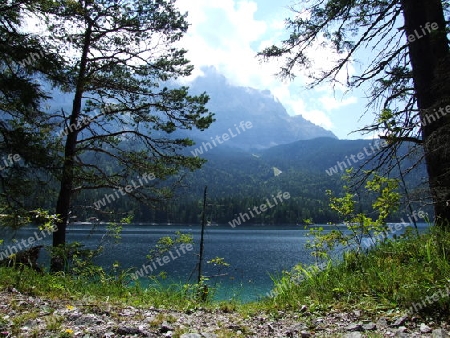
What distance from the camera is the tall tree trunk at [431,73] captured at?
5.72 m

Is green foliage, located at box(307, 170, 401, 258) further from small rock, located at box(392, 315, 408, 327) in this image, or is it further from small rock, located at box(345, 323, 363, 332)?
small rock, located at box(345, 323, 363, 332)

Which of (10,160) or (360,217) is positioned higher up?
(10,160)

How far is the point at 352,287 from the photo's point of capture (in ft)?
16.1

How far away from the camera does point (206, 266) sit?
3506 centimetres

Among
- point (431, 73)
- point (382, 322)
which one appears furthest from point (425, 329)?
point (431, 73)

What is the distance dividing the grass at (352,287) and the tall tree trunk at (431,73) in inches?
34.6

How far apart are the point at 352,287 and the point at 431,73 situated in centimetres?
477

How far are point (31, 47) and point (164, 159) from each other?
18.1ft

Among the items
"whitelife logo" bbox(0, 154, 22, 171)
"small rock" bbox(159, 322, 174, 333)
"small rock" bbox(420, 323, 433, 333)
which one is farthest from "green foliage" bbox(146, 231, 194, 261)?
"small rock" bbox(420, 323, 433, 333)

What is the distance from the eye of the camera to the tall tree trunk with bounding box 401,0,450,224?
18.8 ft

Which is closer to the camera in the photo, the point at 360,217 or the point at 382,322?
the point at 382,322

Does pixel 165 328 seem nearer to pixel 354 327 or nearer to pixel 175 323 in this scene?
pixel 175 323

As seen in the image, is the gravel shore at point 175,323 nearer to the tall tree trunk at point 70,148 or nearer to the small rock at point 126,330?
the small rock at point 126,330

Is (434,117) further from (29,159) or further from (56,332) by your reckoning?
(29,159)
